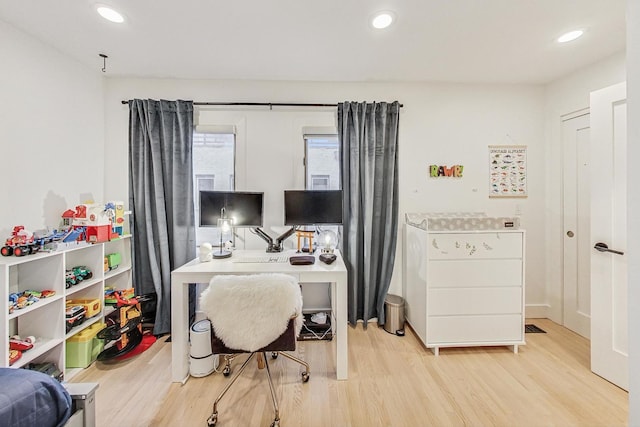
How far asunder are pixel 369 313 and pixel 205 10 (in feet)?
8.89

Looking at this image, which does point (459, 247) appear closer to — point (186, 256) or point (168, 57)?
point (186, 256)

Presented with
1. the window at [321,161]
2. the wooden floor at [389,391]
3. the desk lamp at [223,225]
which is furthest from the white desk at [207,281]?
the window at [321,161]

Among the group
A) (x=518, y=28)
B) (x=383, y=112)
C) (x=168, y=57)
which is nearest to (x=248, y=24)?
(x=168, y=57)

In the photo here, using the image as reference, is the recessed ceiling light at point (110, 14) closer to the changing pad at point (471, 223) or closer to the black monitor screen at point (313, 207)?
the black monitor screen at point (313, 207)

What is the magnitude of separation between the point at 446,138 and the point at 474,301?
5.19 feet

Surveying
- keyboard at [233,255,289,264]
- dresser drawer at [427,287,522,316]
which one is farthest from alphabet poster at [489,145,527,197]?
keyboard at [233,255,289,264]

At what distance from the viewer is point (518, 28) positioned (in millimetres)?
1785

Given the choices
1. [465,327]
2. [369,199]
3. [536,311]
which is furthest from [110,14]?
[536,311]

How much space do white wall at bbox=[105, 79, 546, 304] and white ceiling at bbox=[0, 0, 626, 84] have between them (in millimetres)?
135

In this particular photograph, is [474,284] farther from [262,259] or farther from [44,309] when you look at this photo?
[44,309]

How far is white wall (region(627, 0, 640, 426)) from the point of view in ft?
2.13

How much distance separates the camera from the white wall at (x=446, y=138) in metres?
2.57

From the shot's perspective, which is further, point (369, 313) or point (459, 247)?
point (369, 313)

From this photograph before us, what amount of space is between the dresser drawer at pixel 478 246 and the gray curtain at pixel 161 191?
7.34 feet
